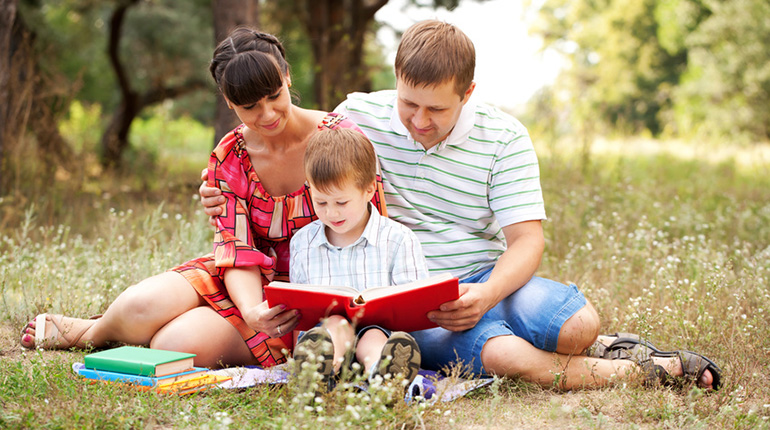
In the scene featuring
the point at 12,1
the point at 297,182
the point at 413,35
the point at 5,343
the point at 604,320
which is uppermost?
the point at 12,1

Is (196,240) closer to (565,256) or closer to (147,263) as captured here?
(147,263)

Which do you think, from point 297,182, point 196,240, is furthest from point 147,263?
point 297,182

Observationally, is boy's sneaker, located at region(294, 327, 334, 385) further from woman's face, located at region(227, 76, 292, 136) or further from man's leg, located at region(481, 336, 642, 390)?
woman's face, located at region(227, 76, 292, 136)

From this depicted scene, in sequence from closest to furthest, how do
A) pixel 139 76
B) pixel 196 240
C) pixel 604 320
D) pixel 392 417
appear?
pixel 392 417
pixel 604 320
pixel 196 240
pixel 139 76

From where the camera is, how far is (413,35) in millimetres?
2754

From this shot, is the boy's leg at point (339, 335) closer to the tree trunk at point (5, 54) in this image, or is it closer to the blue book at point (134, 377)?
the blue book at point (134, 377)

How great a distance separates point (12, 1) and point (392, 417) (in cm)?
507

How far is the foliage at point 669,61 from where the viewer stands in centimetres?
2236

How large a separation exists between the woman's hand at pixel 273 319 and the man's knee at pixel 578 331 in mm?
1056

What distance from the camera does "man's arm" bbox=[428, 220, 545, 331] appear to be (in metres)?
2.44

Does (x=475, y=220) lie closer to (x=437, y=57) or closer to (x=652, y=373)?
(x=437, y=57)

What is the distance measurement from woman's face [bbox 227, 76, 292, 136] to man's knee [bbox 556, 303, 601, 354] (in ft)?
4.63

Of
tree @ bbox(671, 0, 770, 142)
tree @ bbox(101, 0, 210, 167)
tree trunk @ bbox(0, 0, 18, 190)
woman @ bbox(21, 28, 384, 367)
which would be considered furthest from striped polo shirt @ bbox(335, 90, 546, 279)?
tree @ bbox(671, 0, 770, 142)

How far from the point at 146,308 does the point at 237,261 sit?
0.46 meters
